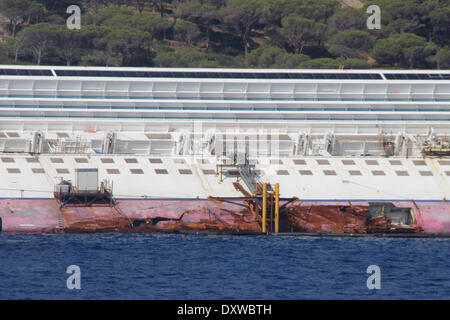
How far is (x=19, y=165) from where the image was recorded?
65.7 meters

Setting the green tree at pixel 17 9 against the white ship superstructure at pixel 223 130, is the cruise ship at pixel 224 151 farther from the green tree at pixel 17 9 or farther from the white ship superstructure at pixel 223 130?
the green tree at pixel 17 9

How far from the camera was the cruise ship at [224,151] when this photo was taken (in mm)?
65125

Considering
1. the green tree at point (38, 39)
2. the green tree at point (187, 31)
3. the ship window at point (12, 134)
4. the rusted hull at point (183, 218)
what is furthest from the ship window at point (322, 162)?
the green tree at point (187, 31)

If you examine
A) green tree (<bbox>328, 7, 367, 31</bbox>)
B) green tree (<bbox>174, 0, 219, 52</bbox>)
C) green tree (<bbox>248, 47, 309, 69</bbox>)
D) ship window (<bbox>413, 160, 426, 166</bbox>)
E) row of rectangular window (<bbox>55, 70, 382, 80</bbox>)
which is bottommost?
ship window (<bbox>413, 160, 426, 166</bbox>)

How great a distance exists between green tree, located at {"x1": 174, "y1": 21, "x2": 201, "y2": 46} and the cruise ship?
5797 cm

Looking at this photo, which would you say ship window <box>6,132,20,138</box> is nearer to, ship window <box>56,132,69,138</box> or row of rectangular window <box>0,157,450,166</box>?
ship window <box>56,132,69,138</box>

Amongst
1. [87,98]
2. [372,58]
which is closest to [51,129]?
[87,98]

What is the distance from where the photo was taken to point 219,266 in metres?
53.3

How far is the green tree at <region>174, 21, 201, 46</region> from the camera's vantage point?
443 feet

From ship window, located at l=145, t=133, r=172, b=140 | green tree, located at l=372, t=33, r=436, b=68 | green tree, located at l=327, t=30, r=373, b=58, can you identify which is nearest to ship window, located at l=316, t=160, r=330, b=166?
ship window, located at l=145, t=133, r=172, b=140

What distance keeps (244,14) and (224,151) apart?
6916cm

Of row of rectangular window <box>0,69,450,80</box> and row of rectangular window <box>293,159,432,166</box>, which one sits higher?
row of rectangular window <box>0,69,450,80</box>

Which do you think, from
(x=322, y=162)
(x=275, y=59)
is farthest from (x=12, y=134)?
(x=275, y=59)
